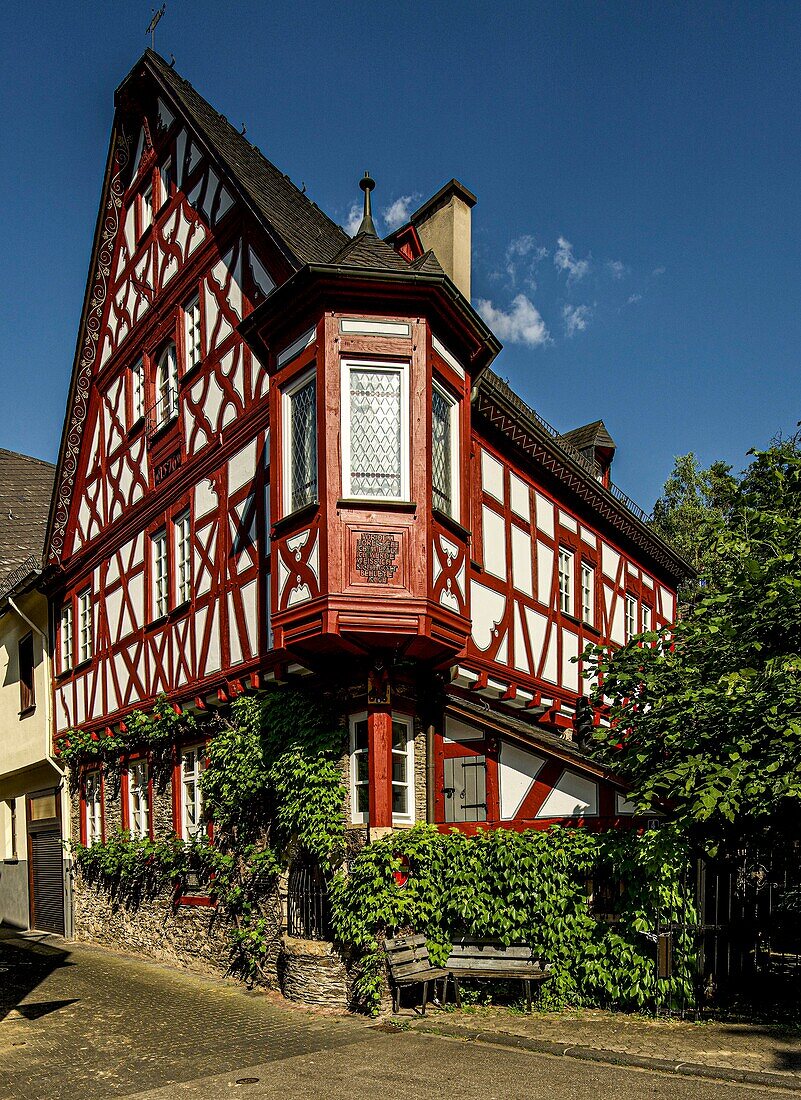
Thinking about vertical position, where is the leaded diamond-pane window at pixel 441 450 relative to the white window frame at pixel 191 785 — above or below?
above

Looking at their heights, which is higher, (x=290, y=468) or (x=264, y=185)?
(x=264, y=185)

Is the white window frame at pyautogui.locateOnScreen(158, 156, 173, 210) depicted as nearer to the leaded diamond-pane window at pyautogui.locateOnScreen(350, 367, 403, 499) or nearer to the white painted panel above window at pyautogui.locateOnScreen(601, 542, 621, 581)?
the leaded diamond-pane window at pyautogui.locateOnScreen(350, 367, 403, 499)

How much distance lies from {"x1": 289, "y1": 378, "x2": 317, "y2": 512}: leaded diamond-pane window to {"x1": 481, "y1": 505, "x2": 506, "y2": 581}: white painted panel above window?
11.2ft

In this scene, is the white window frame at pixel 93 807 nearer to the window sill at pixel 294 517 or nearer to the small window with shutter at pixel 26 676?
the small window with shutter at pixel 26 676

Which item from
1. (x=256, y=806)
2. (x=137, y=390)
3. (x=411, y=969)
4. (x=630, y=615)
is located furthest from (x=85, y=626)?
(x=411, y=969)

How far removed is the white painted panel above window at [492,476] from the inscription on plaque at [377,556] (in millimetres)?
3595

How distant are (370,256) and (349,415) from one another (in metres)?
2.04

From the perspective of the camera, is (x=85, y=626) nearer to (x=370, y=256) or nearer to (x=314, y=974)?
(x=314, y=974)

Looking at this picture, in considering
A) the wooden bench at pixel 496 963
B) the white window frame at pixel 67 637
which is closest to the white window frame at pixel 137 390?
the white window frame at pixel 67 637

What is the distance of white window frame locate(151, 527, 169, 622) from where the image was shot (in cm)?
1797

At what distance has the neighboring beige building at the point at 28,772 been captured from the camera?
22891 millimetres

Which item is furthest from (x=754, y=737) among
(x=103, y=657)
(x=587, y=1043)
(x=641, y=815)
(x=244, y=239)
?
(x=103, y=657)

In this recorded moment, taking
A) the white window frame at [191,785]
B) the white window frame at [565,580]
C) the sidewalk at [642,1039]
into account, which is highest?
the white window frame at [565,580]

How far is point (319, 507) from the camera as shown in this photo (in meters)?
12.1
